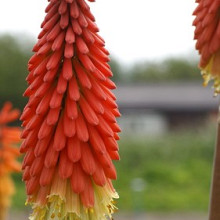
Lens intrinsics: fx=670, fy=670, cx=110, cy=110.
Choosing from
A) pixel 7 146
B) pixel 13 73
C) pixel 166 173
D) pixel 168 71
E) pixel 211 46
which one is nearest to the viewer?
pixel 211 46

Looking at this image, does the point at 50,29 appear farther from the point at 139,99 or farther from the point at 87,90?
the point at 139,99

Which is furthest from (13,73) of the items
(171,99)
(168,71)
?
(168,71)

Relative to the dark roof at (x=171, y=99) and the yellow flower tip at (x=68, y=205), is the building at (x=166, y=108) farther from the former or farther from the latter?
the yellow flower tip at (x=68, y=205)

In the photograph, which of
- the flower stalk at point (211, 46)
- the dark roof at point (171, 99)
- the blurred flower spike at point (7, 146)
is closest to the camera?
the flower stalk at point (211, 46)

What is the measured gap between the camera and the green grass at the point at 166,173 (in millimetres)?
24297

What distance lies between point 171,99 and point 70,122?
51.8 m

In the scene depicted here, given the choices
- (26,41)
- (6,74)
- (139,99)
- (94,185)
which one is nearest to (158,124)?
(139,99)

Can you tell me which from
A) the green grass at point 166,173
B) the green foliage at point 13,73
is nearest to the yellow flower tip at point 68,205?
the green grass at point 166,173

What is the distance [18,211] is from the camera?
75.7 feet

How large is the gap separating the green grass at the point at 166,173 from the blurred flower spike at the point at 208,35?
20179 millimetres

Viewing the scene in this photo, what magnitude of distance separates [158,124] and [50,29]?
1984 inches

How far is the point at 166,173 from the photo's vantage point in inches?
1066

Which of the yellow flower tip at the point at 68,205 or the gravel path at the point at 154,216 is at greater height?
the gravel path at the point at 154,216

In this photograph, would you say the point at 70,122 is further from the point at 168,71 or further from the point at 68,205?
the point at 168,71
